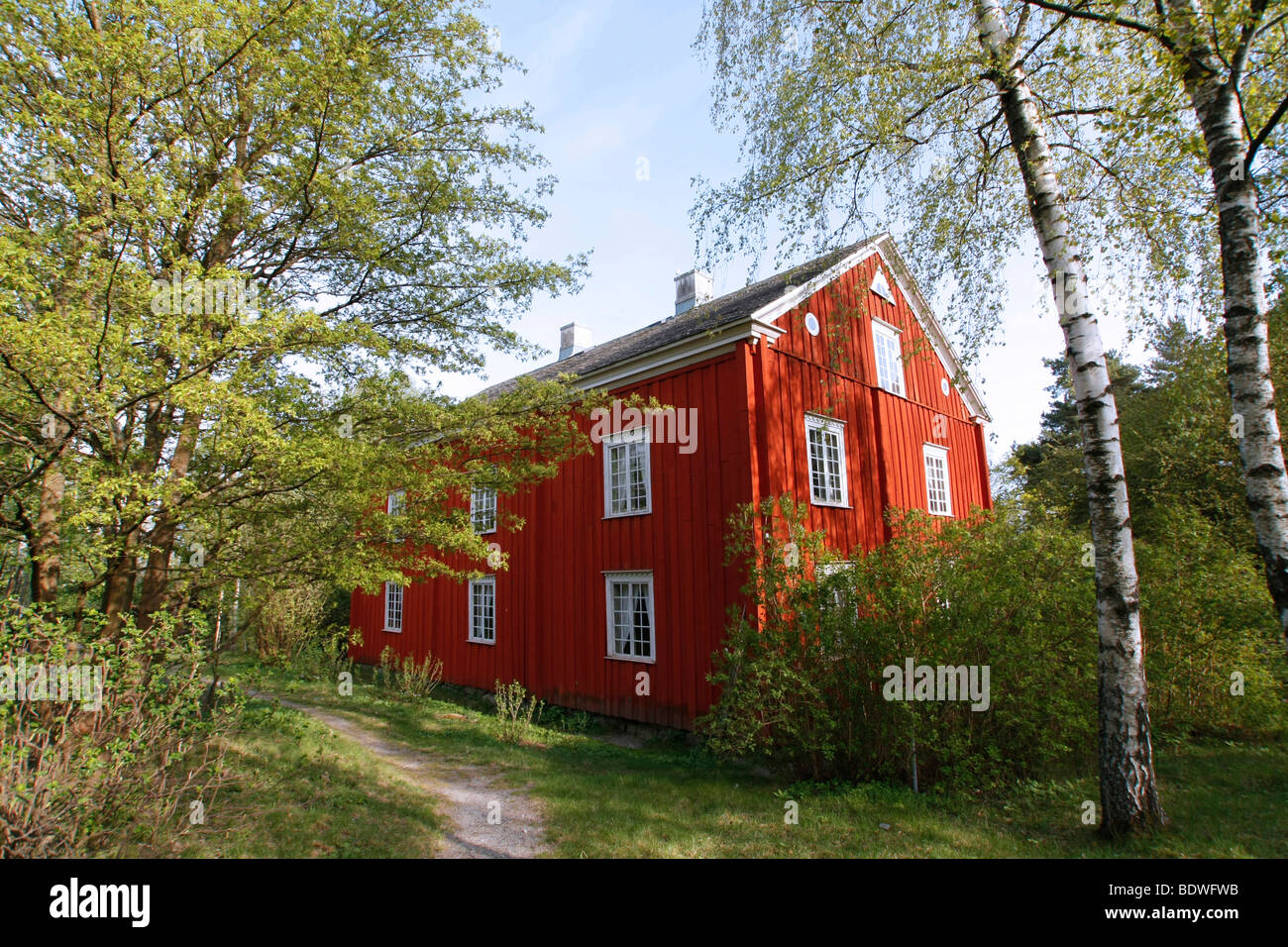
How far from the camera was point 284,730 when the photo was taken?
9023 mm

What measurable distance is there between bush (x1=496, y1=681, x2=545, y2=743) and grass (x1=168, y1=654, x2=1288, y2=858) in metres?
1.66

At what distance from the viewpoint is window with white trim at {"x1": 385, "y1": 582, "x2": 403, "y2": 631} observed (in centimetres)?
1816

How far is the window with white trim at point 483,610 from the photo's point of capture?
14.9m

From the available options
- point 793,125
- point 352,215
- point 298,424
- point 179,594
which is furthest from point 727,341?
point 179,594

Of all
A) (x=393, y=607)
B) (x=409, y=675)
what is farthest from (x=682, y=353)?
(x=393, y=607)

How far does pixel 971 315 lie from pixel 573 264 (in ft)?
18.1

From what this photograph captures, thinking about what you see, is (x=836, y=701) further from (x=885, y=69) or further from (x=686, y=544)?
(x=885, y=69)

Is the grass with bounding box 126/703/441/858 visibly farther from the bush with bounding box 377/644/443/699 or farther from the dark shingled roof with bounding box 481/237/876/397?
the bush with bounding box 377/644/443/699

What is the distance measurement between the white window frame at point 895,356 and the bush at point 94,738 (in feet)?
43.2

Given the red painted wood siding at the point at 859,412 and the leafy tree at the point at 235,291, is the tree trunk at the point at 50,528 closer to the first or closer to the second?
the leafy tree at the point at 235,291

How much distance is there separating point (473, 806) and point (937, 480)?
43.4ft

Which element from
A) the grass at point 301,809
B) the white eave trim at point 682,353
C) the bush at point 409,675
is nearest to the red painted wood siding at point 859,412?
the white eave trim at point 682,353

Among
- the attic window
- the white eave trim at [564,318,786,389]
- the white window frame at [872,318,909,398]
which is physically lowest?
the white eave trim at [564,318,786,389]

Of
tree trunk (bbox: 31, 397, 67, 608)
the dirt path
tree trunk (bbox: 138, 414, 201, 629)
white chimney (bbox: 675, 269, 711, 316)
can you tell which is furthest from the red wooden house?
tree trunk (bbox: 31, 397, 67, 608)
